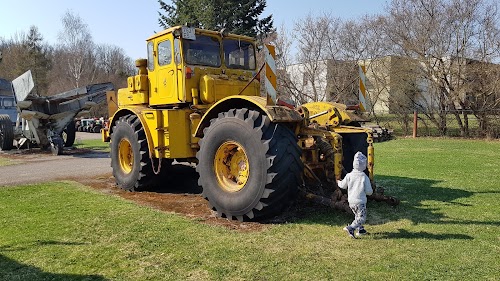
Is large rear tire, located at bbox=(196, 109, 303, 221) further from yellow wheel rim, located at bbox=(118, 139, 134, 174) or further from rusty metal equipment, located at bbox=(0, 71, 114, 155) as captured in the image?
rusty metal equipment, located at bbox=(0, 71, 114, 155)

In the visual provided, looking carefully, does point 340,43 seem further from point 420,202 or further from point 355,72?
point 420,202

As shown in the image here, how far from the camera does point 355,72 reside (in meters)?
27.0

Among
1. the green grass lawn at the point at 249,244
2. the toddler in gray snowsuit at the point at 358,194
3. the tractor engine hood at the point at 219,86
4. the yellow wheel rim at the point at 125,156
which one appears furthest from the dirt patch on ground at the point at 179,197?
the tractor engine hood at the point at 219,86

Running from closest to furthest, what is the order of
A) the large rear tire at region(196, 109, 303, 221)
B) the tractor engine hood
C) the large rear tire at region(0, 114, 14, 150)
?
the large rear tire at region(196, 109, 303, 221)
the tractor engine hood
the large rear tire at region(0, 114, 14, 150)

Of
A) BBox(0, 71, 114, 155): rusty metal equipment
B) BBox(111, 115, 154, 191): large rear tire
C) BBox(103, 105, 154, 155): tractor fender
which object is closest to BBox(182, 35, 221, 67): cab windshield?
BBox(103, 105, 154, 155): tractor fender

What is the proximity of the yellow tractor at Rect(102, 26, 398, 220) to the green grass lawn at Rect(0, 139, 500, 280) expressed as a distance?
19.2 inches

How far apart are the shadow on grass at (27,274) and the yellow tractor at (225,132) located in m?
2.35

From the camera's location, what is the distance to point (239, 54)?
8.29m

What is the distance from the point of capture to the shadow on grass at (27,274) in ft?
13.3

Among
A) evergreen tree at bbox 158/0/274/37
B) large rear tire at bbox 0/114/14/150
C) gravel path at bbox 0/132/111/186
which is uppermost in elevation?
evergreen tree at bbox 158/0/274/37

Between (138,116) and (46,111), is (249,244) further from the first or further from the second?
(46,111)

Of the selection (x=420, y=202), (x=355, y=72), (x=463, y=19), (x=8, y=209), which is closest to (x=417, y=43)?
(x=463, y=19)

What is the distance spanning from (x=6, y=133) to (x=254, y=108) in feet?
47.8

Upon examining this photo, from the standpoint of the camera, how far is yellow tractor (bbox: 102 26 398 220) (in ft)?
18.6
